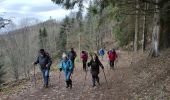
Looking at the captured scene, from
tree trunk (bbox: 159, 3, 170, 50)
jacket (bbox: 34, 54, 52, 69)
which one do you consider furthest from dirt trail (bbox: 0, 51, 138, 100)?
tree trunk (bbox: 159, 3, 170, 50)

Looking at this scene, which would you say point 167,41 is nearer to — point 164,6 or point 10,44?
point 164,6

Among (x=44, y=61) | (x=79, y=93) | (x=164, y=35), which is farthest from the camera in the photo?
(x=164, y=35)

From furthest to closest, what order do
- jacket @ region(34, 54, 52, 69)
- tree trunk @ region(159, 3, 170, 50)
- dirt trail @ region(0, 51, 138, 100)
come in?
tree trunk @ region(159, 3, 170, 50) → jacket @ region(34, 54, 52, 69) → dirt trail @ region(0, 51, 138, 100)

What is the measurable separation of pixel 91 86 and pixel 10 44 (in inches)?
2810

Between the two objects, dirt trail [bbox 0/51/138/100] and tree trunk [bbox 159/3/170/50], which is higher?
tree trunk [bbox 159/3/170/50]

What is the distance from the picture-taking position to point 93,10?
22375 mm

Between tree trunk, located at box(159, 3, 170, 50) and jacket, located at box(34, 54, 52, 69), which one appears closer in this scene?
jacket, located at box(34, 54, 52, 69)

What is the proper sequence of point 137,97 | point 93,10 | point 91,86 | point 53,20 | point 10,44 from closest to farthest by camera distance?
1. point 137,97
2. point 91,86
3. point 93,10
4. point 10,44
5. point 53,20

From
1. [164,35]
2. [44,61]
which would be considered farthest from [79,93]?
[164,35]

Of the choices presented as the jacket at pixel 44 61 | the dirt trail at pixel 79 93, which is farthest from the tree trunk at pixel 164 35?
the jacket at pixel 44 61

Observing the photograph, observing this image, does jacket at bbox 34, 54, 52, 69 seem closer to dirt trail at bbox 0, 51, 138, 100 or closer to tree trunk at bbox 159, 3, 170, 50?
dirt trail at bbox 0, 51, 138, 100

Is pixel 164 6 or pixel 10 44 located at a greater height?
pixel 164 6

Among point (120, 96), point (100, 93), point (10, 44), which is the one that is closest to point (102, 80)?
point (100, 93)

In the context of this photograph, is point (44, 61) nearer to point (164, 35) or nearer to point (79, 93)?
point (79, 93)
